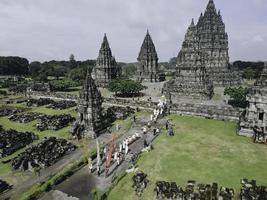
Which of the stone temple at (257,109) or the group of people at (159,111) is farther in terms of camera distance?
the group of people at (159,111)

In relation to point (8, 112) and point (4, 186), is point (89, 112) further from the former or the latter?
point (8, 112)

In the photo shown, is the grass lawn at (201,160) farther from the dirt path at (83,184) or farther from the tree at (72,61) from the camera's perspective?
the tree at (72,61)

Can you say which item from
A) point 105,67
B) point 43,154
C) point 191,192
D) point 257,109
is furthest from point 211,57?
point 191,192

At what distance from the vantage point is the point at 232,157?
33594 mm

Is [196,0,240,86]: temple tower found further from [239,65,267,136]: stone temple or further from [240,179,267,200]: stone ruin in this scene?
[240,179,267,200]: stone ruin

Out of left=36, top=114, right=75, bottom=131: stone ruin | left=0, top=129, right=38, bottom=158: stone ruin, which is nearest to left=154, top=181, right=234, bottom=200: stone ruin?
left=0, top=129, right=38, bottom=158: stone ruin

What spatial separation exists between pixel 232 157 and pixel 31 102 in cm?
5233

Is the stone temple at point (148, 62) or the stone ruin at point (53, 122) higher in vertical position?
the stone temple at point (148, 62)

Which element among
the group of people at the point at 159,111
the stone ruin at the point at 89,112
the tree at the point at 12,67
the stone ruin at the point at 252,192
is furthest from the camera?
the tree at the point at 12,67

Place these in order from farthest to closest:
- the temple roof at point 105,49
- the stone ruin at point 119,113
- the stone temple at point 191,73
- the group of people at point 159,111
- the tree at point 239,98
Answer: the temple roof at point 105,49
the stone temple at point 191,73
the tree at point 239,98
the stone ruin at point 119,113
the group of people at point 159,111

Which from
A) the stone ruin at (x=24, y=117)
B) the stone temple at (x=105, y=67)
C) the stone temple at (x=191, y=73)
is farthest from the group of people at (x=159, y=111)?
the stone temple at (x=105, y=67)

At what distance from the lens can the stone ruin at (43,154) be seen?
31.7 metres

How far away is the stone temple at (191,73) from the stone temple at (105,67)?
97.7 feet

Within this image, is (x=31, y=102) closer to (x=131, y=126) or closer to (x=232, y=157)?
(x=131, y=126)
